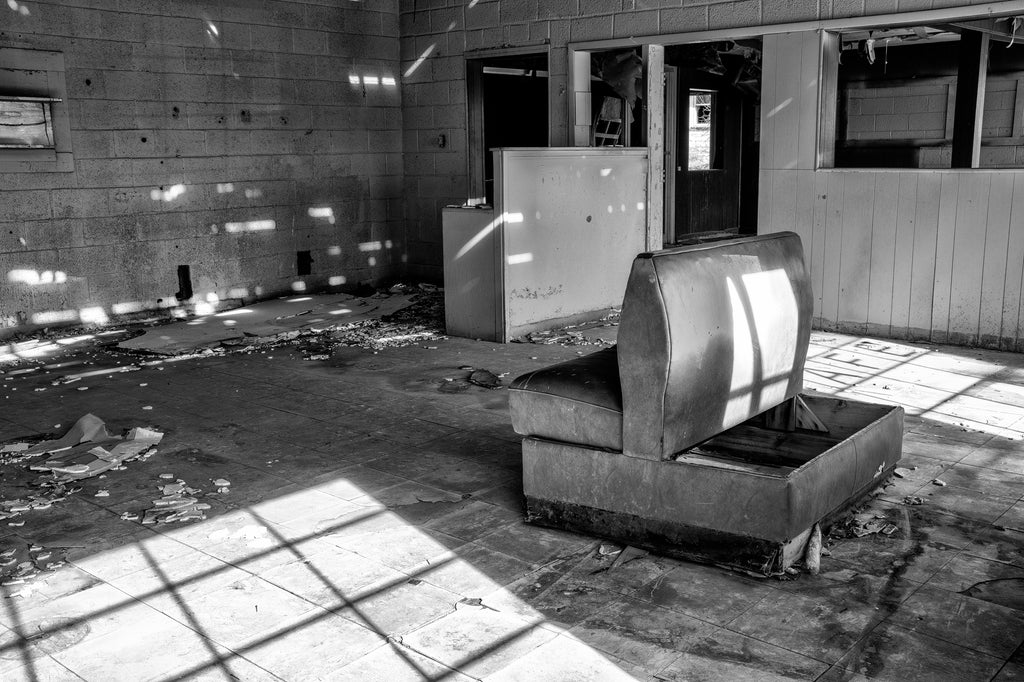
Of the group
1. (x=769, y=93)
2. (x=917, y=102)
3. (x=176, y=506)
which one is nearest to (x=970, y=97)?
(x=769, y=93)

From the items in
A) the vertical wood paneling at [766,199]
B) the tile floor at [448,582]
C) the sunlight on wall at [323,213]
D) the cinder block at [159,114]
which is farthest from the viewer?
the sunlight on wall at [323,213]

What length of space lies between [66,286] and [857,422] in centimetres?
612

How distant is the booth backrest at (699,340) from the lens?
3039mm

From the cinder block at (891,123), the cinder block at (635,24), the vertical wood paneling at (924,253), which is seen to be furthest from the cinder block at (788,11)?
the cinder block at (891,123)

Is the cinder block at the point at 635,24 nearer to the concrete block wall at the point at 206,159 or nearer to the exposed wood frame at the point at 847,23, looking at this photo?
Answer: the exposed wood frame at the point at 847,23

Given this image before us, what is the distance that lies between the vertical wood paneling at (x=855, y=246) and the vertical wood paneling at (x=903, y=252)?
0.20 m

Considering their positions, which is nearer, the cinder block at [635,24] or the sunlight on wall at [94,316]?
the sunlight on wall at [94,316]

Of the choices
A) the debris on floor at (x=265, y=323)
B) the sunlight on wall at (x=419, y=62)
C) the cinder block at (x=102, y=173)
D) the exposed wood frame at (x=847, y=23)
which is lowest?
the debris on floor at (x=265, y=323)

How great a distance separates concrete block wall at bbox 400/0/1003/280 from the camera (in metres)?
7.13

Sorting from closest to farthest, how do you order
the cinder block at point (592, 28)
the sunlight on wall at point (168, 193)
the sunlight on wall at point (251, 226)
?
the sunlight on wall at point (168, 193)
the cinder block at point (592, 28)
the sunlight on wall at point (251, 226)

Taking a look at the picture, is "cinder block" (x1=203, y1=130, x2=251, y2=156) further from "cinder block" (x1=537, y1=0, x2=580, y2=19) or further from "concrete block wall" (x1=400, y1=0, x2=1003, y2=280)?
"cinder block" (x1=537, y1=0, x2=580, y2=19)

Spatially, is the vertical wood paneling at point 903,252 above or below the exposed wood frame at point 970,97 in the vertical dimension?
below

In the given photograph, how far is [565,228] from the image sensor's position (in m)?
7.14

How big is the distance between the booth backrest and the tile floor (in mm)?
508
